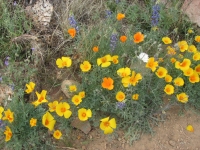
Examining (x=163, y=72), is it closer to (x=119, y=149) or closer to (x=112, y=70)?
(x=112, y=70)

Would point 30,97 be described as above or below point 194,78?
below

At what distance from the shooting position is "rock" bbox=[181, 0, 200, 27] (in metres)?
3.95

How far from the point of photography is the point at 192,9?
400 cm

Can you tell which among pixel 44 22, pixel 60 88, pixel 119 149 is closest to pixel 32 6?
pixel 44 22

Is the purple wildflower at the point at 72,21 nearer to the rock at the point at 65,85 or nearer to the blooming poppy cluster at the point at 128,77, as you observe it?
the rock at the point at 65,85

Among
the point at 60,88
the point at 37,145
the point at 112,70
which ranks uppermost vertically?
the point at 112,70

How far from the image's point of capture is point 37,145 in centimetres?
299

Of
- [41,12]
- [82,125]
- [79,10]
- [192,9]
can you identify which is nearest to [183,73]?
[82,125]

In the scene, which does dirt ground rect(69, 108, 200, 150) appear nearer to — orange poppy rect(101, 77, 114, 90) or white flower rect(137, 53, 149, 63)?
orange poppy rect(101, 77, 114, 90)

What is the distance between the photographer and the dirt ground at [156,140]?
3.10m

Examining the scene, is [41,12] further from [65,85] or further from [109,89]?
[109,89]

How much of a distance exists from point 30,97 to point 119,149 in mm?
935

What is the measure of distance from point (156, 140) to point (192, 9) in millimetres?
1652

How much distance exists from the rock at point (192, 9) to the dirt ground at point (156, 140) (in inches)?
50.6
